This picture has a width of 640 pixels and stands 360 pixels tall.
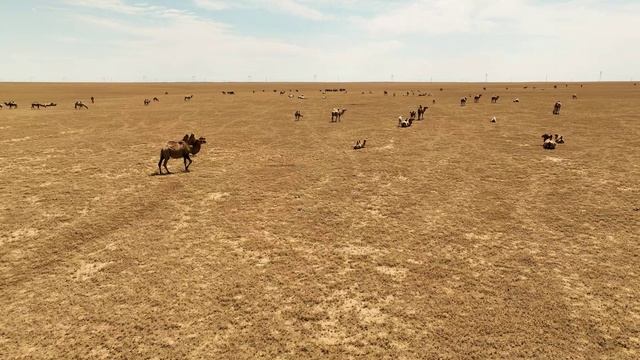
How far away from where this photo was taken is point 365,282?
31.2 feet

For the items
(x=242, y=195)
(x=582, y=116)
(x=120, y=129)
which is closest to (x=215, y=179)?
(x=242, y=195)

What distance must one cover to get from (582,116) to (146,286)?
133 ft

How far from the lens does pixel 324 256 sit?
35.4ft

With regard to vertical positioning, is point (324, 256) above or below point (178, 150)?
below

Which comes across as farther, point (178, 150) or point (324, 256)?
point (178, 150)

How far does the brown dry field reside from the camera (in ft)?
25.0

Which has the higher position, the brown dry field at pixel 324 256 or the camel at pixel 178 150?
the camel at pixel 178 150

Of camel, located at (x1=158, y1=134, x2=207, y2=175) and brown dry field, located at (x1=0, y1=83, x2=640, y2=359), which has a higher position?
camel, located at (x1=158, y1=134, x2=207, y2=175)

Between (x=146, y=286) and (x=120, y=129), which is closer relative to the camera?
(x=146, y=286)

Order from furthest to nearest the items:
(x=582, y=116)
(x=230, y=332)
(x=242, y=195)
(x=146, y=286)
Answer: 1. (x=582, y=116)
2. (x=242, y=195)
3. (x=146, y=286)
4. (x=230, y=332)

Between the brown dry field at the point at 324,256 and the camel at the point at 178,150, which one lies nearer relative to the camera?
the brown dry field at the point at 324,256

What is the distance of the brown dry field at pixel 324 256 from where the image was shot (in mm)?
7605

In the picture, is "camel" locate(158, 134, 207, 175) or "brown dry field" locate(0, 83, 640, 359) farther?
"camel" locate(158, 134, 207, 175)

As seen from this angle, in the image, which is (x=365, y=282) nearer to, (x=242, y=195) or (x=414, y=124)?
(x=242, y=195)
